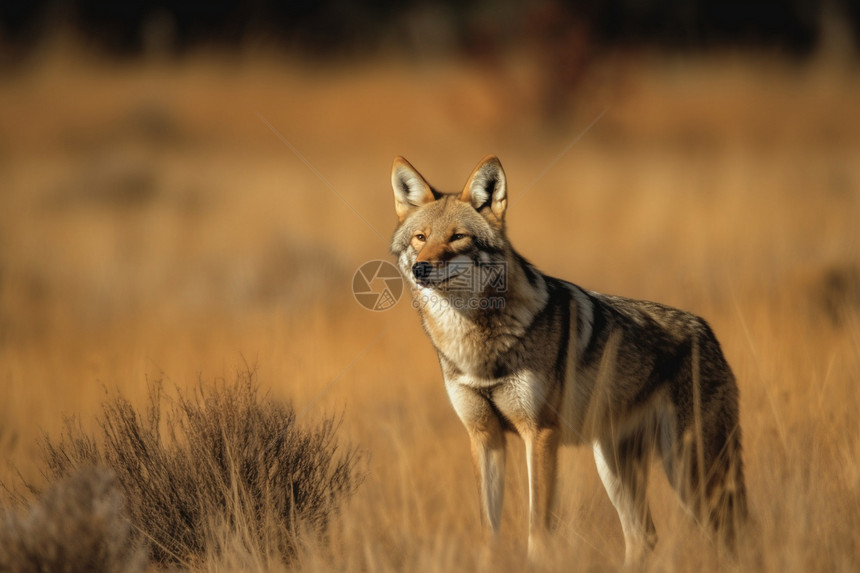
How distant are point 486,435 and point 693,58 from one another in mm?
19025

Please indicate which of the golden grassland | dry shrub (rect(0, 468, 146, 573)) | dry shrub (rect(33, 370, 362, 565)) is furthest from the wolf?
dry shrub (rect(0, 468, 146, 573))

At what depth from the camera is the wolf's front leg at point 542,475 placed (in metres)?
3.51

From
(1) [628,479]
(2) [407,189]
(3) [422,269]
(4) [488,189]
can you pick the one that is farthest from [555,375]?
(2) [407,189]

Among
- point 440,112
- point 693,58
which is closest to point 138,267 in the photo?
point 440,112

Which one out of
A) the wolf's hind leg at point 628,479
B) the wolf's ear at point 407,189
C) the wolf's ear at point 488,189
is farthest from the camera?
the wolf's ear at point 407,189

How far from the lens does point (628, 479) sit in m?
3.91

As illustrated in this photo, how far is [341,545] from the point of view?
347cm

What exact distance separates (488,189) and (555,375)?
107 centimetres

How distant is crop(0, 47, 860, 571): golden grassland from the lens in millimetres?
3912

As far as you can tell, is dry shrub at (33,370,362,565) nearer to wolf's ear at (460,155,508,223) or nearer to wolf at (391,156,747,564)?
wolf at (391,156,747,564)

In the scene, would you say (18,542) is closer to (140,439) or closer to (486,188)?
(140,439)

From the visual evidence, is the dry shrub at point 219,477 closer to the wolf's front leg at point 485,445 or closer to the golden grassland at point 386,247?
the golden grassland at point 386,247

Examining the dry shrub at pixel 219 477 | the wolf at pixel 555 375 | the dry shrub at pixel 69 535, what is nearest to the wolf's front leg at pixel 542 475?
the wolf at pixel 555 375

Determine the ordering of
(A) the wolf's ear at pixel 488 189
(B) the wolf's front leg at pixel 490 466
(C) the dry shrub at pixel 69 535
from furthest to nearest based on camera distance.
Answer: (A) the wolf's ear at pixel 488 189
(B) the wolf's front leg at pixel 490 466
(C) the dry shrub at pixel 69 535
